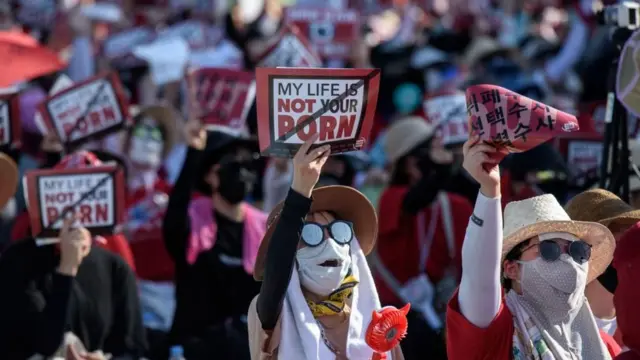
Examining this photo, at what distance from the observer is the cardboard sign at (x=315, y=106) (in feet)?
16.3

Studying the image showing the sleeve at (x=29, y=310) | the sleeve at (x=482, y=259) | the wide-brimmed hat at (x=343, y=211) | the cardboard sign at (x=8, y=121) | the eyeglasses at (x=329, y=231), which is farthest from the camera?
the cardboard sign at (x=8, y=121)

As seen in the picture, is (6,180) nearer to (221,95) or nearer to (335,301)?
(221,95)

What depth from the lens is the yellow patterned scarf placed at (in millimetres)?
5059

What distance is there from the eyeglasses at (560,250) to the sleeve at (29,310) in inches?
98.9

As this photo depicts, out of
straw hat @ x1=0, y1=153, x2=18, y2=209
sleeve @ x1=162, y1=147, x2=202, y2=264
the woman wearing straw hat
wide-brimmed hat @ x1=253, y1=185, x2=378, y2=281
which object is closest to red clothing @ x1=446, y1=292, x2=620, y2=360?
the woman wearing straw hat

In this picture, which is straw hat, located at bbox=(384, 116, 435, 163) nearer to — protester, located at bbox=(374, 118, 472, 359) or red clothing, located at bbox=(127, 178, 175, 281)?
protester, located at bbox=(374, 118, 472, 359)

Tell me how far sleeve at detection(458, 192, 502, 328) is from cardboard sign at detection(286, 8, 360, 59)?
7323 mm

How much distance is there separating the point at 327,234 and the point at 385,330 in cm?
43

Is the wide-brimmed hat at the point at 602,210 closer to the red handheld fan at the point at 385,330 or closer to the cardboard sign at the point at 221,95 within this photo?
the red handheld fan at the point at 385,330

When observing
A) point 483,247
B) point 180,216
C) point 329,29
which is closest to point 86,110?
point 180,216

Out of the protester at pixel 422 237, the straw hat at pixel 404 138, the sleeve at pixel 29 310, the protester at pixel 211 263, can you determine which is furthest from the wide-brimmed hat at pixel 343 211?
the straw hat at pixel 404 138

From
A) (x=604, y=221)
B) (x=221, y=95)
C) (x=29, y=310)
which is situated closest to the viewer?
(x=604, y=221)

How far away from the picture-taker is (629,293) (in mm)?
4312

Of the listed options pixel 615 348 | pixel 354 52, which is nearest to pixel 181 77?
pixel 354 52
